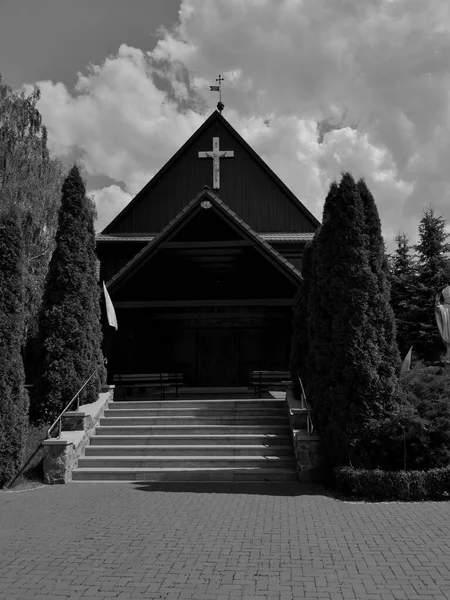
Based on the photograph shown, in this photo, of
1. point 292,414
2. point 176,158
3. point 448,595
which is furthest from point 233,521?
point 176,158

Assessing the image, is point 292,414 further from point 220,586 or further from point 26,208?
point 26,208

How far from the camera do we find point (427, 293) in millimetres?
25422

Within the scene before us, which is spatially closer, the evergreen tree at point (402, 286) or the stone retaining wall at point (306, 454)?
the stone retaining wall at point (306, 454)

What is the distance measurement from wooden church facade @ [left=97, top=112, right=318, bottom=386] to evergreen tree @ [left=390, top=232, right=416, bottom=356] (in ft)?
24.9

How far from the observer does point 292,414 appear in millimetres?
10531

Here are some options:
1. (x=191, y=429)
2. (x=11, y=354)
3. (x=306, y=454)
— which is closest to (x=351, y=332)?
(x=306, y=454)

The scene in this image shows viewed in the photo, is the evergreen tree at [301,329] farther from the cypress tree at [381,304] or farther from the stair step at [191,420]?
the cypress tree at [381,304]

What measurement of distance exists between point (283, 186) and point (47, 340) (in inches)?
491

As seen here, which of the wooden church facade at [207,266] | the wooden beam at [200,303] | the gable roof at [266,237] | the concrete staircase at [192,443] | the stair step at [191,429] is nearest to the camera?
the concrete staircase at [192,443]

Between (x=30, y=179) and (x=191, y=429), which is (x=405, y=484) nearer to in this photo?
(x=191, y=429)

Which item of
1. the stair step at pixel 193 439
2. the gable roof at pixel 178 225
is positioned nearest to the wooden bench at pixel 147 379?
the gable roof at pixel 178 225

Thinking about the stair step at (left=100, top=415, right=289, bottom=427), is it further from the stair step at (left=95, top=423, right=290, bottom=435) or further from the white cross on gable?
the white cross on gable

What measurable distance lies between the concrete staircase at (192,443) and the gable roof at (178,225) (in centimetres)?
349

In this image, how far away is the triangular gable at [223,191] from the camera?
2130 cm
